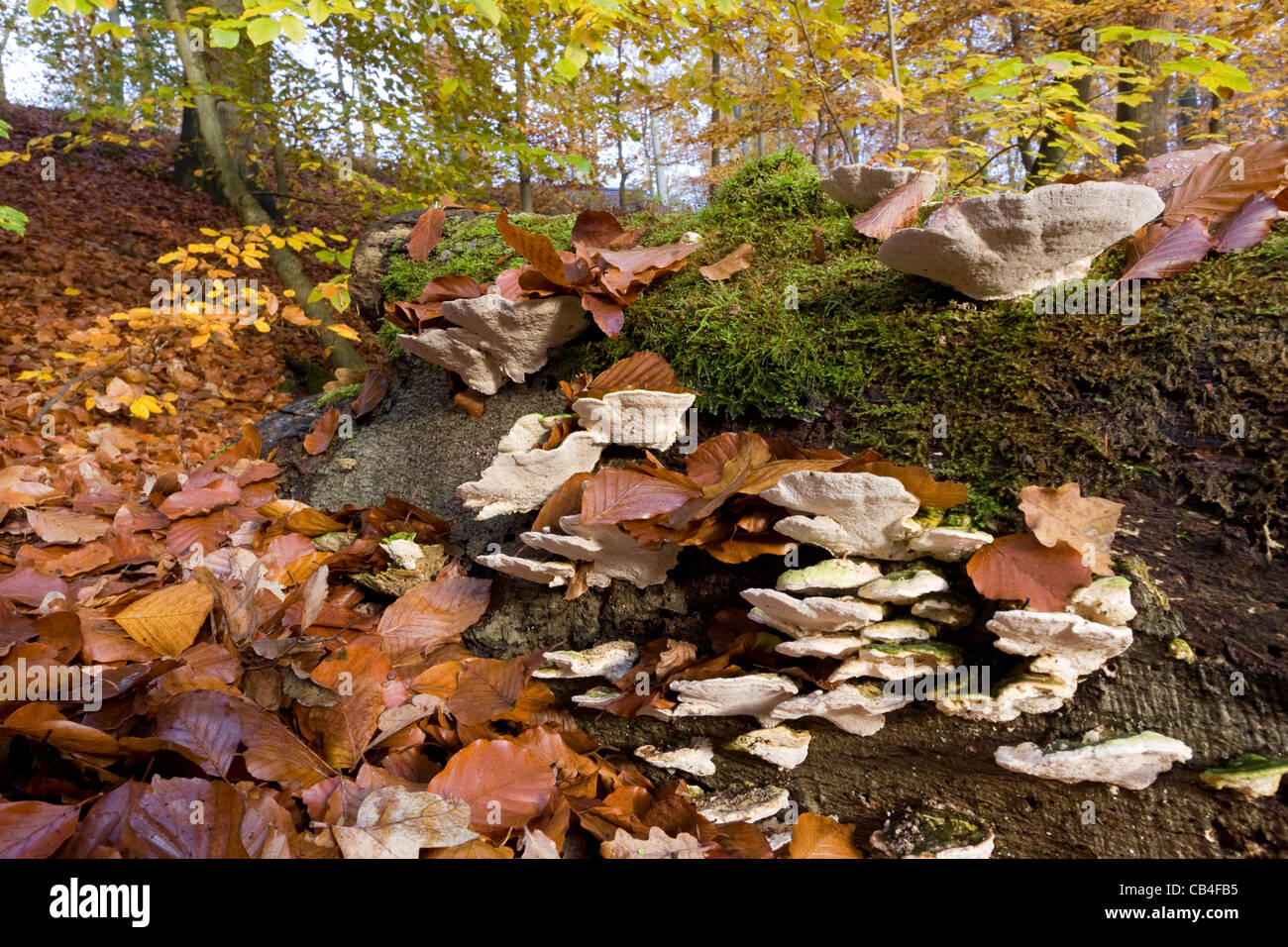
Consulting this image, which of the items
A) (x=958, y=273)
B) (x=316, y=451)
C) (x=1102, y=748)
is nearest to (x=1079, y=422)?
(x=958, y=273)

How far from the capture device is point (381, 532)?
2576mm

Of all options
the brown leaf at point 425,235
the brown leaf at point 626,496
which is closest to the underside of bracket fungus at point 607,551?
the brown leaf at point 626,496

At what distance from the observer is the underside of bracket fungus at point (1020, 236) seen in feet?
5.24


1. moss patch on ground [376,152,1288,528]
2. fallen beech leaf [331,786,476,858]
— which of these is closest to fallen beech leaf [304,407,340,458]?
moss patch on ground [376,152,1288,528]

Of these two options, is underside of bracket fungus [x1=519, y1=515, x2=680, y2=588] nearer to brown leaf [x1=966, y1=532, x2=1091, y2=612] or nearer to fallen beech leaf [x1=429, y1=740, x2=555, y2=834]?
fallen beech leaf [x1=429, y1=740, x2=555, y2=834]

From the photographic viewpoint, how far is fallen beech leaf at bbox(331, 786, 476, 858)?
1.46 m

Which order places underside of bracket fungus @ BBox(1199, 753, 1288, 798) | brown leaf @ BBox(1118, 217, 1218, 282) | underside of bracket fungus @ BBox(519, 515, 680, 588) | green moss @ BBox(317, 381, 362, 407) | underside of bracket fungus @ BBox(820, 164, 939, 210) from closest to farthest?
underside of bracket fungus @ BBox(1199, 753, 1288, 798) < brown leaf @ BBox(1118, 217, 1218, 282) < underside of bracket fungus @ BBox(519, 515, 680, 588) < underside of bracket fungus @ BBox(820, 164, 939, 210) < green moss @ BBox(317, 381, 362, 407)

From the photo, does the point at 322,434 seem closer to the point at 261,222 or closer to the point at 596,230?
the point at 596,230

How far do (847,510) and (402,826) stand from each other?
1235 mm

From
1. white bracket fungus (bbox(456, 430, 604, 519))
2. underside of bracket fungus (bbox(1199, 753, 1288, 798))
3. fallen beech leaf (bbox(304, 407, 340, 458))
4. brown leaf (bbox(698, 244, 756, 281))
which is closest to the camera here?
underside of bracket fungus (bbox(1199, 753, 1288, 798))

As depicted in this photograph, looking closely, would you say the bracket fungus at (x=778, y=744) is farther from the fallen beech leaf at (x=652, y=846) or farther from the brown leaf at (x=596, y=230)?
the brown leaf at (x=596, y=230)

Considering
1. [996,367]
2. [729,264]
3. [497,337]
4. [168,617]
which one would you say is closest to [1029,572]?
[996,367]

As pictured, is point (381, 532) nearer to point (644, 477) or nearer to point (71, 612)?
point (71, 612)

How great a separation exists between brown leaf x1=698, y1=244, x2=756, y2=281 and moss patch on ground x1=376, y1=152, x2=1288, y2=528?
4 cm
